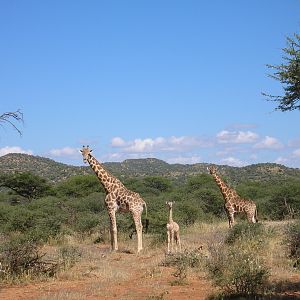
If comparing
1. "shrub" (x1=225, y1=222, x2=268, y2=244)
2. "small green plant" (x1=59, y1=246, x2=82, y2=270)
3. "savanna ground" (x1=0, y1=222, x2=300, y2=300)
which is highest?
"shrub" (x1=225, y1=222, x2=268, y2=244)

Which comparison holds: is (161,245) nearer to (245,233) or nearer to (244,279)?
(245,233)

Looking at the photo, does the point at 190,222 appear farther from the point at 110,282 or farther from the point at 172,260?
the point at 110,282

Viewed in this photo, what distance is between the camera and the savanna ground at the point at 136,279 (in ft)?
33.4

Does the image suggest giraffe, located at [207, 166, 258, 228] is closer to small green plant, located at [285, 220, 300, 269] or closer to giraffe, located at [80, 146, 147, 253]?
giraffe, located at [80, 146, 147, 253]

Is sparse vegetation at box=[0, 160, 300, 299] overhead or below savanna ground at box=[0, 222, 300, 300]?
overhead

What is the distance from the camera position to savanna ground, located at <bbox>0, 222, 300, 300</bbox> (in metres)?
10.2

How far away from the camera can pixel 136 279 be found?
39.4 ft

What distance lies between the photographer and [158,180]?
1750 inches

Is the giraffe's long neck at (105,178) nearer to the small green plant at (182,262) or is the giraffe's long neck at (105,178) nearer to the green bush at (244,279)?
the small green plant at (182,262)

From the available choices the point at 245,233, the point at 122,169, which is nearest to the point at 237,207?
the point at 245,233

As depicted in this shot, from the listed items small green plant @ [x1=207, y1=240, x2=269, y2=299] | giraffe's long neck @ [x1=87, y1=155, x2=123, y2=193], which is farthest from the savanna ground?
giraffe's long neck @ [x1=87, y1=155, x2=123, y2=193]

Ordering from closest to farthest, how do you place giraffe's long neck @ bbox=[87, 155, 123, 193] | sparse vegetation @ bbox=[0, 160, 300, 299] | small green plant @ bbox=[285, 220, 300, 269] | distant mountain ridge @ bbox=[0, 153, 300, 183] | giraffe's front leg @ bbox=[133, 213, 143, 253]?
1. sparse vegetation @ bbox=[0, 160, 300, 299]
2. small green plant @ bbox=[285, 220, 300, 269]
3. giraffe's front leg @ bbox=[133, 213, 143, 253]
4. giraffe's long neck @ bbox=[87, 155, 123, 193]
5. distant mountain ridge @ bbox=[0, 153, 300, 183]

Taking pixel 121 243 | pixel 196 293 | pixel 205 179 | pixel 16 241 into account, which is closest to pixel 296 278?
pixel 196 293

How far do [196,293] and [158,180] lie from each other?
1346 inches
